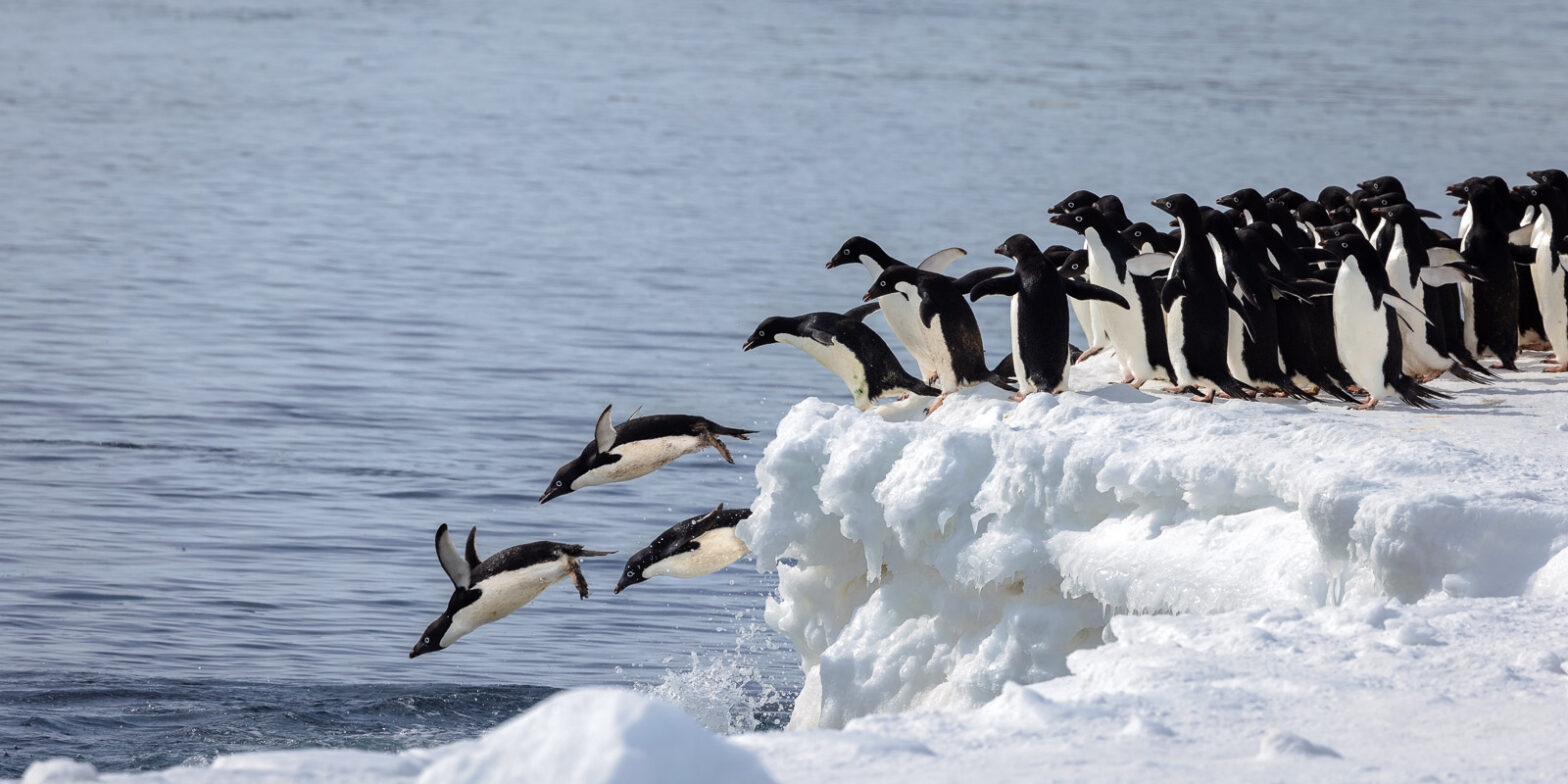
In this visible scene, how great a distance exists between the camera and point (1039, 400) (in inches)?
281

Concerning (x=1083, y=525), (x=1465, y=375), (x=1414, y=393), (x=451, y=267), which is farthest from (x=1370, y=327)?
(x=451, y=267)

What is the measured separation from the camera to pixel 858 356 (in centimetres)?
779

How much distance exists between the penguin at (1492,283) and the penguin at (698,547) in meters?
4.00

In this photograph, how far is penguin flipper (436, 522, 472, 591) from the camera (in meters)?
7.63

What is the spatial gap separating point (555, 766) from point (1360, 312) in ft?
17.0

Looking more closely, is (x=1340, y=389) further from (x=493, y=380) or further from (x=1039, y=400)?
(x=493, y=380)

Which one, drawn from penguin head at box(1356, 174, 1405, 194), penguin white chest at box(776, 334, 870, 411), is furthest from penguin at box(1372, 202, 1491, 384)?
penguin white chest at box(776, 334, 870, 411)

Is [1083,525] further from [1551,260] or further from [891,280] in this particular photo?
[1551,260]

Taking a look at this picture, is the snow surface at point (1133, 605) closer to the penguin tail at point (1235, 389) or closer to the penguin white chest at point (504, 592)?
the penguin tail at point (1235, 389)

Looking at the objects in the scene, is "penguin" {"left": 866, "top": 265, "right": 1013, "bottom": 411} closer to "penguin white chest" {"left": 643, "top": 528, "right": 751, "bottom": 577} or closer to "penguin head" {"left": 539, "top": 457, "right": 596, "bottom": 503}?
"penguin white chest" {"left": 643, "top": 528, "right": 751, "bottom": 577}

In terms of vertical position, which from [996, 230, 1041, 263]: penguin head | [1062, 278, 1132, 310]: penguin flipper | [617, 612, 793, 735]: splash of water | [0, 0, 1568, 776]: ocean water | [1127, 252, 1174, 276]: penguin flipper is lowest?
[617, 612, 793, 735]: splash of water

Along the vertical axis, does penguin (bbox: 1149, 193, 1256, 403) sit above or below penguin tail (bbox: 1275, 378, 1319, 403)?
above

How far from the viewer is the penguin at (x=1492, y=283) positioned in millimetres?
8992

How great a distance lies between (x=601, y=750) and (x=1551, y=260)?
7190mm
